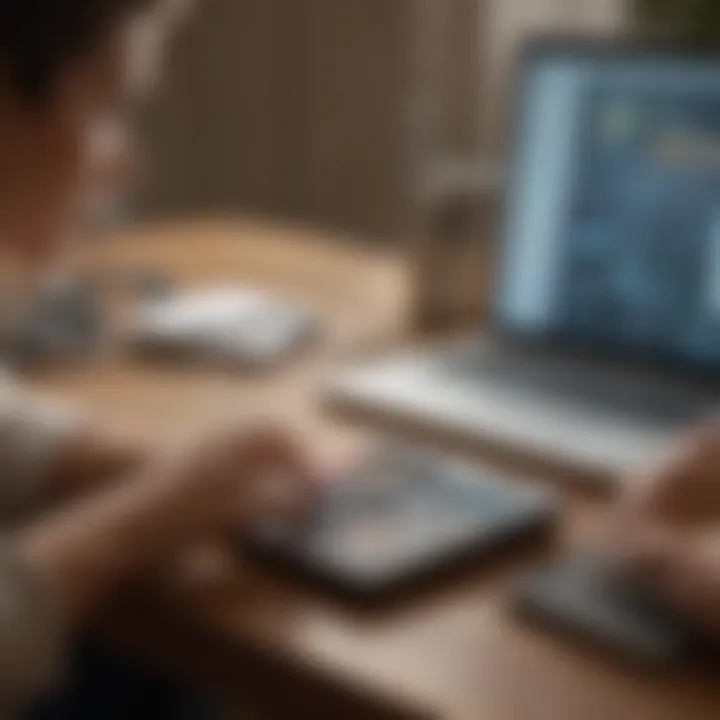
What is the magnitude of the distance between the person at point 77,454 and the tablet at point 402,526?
44 millimetres

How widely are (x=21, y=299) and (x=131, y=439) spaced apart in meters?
0.42

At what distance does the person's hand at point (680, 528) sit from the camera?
3.06 feet

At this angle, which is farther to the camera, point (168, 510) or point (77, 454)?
point (77, 454)

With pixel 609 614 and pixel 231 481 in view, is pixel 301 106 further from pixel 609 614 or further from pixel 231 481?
pixel 609 614

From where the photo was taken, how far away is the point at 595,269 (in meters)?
1.45

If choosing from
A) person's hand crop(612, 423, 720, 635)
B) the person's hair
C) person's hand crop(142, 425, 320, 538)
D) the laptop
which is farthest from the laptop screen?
the person's hair

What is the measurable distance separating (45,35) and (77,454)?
40cm

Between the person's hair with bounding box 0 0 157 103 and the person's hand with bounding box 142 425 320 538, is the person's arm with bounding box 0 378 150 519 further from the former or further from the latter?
the person's hair with bounding box 0 0 157 103

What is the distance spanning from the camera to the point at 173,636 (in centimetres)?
101

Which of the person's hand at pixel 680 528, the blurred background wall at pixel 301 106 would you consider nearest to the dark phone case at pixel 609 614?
the person's hand at pixel 680 528

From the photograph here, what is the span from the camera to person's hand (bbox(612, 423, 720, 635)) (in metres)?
0.93

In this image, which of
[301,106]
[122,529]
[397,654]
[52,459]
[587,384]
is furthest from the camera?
[301,106]

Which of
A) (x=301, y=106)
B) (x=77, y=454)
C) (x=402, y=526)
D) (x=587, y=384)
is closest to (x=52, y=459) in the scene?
(x=77, y=454)

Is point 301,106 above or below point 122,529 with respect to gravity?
above
